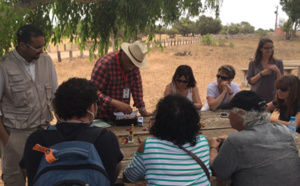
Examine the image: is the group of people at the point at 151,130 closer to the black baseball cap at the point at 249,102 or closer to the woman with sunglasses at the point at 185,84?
the black baseball cap at the point at 249,102

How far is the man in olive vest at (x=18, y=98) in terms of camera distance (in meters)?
2.85

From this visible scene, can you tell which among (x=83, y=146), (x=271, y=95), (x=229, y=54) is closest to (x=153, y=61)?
(x=229, y=54)

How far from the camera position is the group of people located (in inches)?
71.6

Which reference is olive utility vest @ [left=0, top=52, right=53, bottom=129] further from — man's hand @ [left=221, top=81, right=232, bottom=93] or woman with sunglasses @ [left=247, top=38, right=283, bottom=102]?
woman with sunglasses @ [left=247, top=38, right=283, bottom=102]

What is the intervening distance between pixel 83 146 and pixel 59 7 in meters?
2.60

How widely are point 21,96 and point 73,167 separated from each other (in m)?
1.63

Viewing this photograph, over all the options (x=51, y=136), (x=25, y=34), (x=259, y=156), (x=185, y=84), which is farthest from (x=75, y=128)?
(x=185, y=84)

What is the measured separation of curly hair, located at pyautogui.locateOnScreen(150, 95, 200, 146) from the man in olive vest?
5.40ft

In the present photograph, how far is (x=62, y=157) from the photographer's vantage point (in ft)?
5.29

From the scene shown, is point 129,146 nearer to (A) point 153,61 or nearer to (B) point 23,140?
(B) point 23,140

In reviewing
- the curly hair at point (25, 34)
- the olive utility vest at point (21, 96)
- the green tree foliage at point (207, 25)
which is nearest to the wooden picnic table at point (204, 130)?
the olive utility vest at point (21, 96)

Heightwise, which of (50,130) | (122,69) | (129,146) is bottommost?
(129,146)

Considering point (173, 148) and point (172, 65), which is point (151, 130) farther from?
point (172, 65)

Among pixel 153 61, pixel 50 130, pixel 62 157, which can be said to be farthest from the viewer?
pixel 153 61
